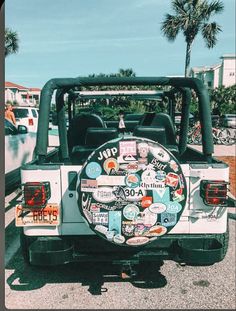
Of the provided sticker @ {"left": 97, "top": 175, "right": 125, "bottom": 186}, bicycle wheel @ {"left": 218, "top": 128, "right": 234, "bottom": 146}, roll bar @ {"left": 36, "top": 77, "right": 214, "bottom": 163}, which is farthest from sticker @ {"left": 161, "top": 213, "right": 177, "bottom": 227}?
bicycle wheel @ {"left": 218, "top": 128, "right": 234, "bottom": 146}

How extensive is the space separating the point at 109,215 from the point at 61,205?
1.74 ft

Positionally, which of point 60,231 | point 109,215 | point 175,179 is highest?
point 175,179

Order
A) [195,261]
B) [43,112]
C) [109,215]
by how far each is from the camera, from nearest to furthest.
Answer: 1. [109,215]
2. [195,261]
3. [43,112]

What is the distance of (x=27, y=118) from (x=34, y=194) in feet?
39.2

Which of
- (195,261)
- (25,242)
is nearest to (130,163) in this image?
(195,261)

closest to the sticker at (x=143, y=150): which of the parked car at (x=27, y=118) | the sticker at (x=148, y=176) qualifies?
the sticker at (x=148, y=176)

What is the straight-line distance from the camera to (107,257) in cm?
320

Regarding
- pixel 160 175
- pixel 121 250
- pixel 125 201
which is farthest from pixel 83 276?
pixel 160 175

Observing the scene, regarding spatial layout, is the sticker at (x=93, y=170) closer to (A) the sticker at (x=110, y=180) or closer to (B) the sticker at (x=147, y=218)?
(A) the sticker at (x=110, y=180)

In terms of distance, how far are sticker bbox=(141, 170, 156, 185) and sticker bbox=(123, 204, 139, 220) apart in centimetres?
22

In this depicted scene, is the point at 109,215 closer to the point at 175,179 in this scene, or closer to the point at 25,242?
the point at 175,179

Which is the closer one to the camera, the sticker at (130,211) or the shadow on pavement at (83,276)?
the sticker at (130,211)

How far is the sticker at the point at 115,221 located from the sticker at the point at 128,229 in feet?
0.13

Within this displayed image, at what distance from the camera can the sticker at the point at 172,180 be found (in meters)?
2.86
